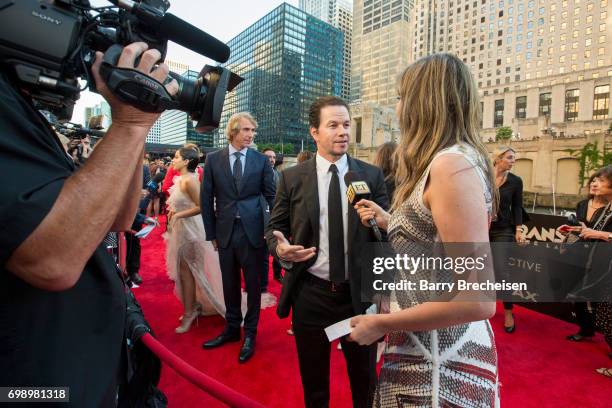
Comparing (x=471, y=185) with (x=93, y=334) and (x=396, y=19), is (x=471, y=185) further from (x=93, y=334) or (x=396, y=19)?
(x=396, y=19)

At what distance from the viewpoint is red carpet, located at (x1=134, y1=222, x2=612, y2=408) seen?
8.94ft

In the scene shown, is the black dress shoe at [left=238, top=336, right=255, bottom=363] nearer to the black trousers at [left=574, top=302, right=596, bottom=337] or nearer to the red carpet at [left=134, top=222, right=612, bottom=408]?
the red carpet at [left=134, top=222, right=612, bottom=408]

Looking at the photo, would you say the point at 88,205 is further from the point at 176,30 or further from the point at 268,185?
the point at 268,185

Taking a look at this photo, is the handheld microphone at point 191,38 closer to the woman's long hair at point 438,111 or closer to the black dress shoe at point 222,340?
the woman's long hair at point 438,111

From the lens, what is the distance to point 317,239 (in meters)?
2.14

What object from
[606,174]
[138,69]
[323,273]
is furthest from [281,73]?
[138,69]

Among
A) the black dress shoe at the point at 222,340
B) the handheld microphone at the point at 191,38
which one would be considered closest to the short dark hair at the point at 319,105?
the handheld microphone at the point at 191,38

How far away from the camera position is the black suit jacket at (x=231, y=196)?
3.42 metres

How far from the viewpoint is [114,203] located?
76 centimetres

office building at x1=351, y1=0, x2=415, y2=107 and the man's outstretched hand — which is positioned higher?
office building at x1=351, y1=0, x2=415, y2=107

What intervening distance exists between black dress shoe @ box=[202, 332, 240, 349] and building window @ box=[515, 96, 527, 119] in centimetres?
6991

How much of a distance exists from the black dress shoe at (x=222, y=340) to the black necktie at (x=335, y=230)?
2027 millimetres

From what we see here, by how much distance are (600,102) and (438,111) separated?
71.3 m

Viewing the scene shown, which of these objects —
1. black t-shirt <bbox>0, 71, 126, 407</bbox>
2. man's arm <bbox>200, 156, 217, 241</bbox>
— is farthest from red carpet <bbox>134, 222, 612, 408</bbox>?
black t-shirt <bbox>0, 71, 126, 407</bbox>
